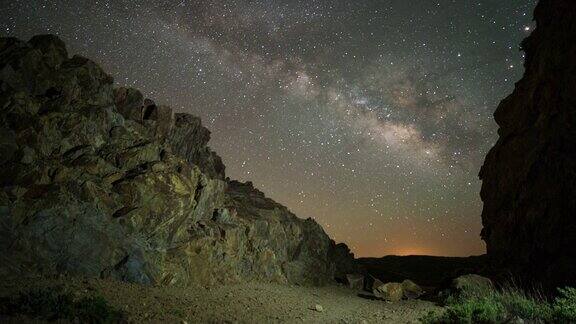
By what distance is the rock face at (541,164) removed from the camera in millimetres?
23738

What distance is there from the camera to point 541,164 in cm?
2650

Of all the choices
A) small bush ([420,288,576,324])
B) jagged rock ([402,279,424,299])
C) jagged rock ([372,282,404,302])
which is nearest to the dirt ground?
jagged rock ([372,282,404,302])

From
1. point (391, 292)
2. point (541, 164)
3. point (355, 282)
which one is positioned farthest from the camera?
point (541, 164)

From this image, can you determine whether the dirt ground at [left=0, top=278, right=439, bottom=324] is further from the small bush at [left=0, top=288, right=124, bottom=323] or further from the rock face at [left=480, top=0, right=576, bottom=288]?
the rock face at [left=480, top=0, right=576, bottom=288]

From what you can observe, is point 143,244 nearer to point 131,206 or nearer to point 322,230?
point 131,206

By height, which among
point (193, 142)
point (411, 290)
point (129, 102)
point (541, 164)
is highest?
point (541, 164)

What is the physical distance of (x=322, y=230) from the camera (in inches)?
1198

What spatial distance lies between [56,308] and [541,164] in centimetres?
3127

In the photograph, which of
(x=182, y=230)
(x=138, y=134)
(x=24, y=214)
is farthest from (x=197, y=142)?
(x=24, y=214)

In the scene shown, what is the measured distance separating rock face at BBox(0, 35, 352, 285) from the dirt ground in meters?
1.30

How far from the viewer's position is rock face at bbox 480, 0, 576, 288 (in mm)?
23738

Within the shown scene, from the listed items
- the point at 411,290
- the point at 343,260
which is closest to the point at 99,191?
the point at 411,290

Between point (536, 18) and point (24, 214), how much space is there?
38279 millimetres

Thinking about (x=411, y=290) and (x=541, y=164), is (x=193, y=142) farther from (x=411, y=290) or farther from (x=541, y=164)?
(x=541, y=164)
